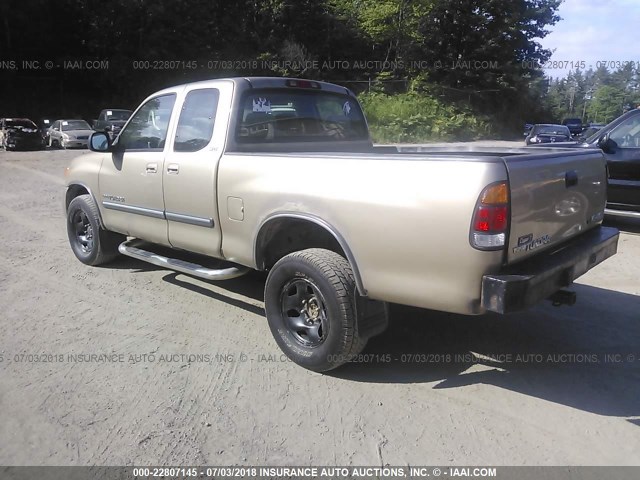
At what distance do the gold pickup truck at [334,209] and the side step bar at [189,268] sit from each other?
2 cm

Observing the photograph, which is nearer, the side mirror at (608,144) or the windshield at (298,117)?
the windshield at (298,117)

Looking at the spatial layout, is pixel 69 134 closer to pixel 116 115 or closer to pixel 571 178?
pixel 116 115

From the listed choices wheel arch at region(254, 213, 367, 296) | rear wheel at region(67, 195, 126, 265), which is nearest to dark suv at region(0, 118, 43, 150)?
rear wheel at region(67, 195, 126, 265)

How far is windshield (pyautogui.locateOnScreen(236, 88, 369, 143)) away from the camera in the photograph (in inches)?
176

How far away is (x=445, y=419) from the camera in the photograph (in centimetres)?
320

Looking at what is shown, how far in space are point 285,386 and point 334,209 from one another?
48.5 inches

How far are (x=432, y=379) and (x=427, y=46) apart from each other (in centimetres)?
3942

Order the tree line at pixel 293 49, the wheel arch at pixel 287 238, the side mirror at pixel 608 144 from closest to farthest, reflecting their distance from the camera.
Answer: the wheel arch at pixel 287 238 < the side mirror at pixel 608 144 < the tree line at pixel 293 49

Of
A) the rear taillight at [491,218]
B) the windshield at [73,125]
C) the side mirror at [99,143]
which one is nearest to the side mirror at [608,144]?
the rear taillight at [491,218]

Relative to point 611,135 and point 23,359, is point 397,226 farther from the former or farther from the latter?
point 611,135

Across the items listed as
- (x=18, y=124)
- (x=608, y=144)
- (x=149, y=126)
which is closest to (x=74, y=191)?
(x=149, y=126)

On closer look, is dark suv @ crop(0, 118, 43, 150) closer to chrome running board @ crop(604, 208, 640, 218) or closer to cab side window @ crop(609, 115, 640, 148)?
cab side window @ crop(609, 115, 640, 148)

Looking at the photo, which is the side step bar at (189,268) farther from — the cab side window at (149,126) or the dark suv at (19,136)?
the dark suv at (19,136)

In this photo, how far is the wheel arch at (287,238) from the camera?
3.76 m
